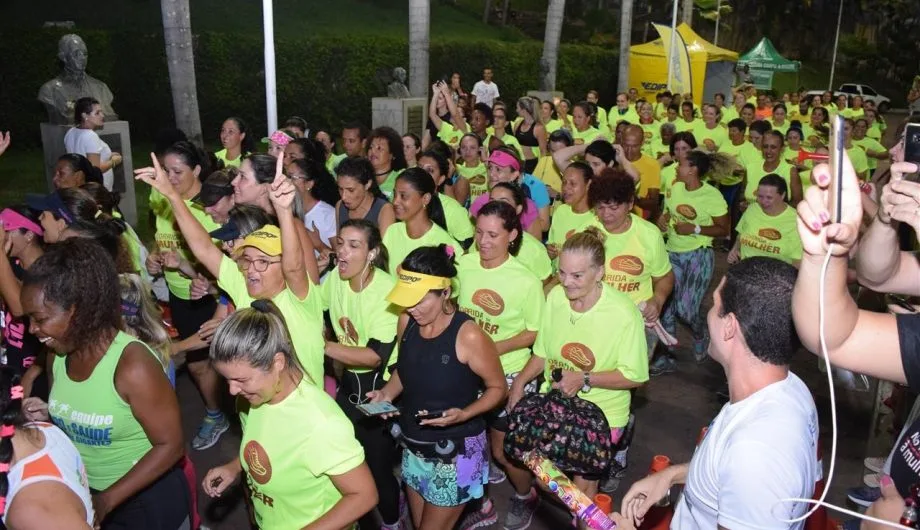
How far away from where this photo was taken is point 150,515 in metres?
3.48

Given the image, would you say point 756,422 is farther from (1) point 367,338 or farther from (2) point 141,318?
(2) point 141,318

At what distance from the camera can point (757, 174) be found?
11.5 meters

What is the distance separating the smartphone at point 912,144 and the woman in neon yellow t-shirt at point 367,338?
276 cm

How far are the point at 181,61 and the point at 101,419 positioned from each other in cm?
1041

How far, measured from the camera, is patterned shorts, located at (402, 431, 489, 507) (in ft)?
13.8

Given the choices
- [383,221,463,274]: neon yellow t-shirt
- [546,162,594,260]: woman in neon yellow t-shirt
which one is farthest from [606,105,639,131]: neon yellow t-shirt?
[383,221,463,274]: neon yellow t-shirt

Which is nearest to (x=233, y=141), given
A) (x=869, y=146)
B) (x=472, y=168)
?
(x=472, y=168)

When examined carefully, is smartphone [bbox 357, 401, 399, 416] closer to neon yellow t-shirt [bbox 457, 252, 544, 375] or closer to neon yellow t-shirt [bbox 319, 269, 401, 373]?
neon yellow t-shirt [bbox 319, 269, 401, 373]

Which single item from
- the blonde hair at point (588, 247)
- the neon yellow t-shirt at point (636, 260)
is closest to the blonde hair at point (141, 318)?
the blonde hair at point (588, 247)

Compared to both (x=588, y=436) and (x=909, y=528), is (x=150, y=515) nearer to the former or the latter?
(x=588, y=436)

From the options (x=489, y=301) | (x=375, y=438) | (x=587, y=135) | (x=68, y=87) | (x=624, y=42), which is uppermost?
(x=624, y=42)

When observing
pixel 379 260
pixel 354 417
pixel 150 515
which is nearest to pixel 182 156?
pixel 379 260

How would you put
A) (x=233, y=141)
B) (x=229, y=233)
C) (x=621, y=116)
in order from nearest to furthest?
1. (x=229, y=233)
2. (x=233, y=141)
3. (x=621, y=116)

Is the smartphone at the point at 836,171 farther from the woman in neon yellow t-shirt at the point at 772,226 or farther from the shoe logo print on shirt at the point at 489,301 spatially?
the woman in neon yellow t-shirt at the point at 772,226
